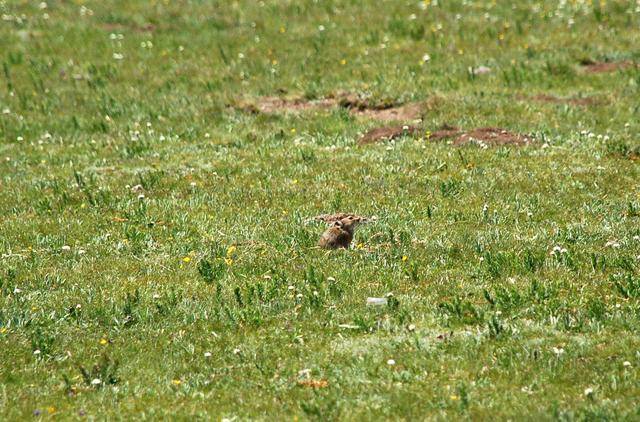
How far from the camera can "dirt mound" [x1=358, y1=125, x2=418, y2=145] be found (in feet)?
58.4

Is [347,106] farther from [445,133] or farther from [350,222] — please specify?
[350,222]

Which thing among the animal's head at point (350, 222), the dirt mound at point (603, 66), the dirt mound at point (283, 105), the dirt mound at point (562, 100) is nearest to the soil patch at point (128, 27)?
the dirt mound at point (283, 105)

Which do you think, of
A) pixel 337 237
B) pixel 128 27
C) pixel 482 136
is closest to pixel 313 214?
pixel 337 237

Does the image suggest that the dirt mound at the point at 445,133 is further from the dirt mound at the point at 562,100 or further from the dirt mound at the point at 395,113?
the dirt mound at the point at 562,100

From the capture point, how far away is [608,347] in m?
9.38

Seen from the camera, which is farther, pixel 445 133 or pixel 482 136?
pixel 445 133

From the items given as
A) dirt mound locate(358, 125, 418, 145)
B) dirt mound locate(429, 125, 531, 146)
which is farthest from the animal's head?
dirt mound locate(358, 125, 418, 145)

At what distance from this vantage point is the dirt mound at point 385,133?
17797 mm

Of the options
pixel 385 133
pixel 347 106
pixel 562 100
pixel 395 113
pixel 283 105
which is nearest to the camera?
pixel 385 133

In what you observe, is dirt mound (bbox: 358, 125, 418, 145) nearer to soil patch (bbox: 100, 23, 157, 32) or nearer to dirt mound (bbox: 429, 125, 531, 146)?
dirt mound (bbox: 429, 125, 531, 146)

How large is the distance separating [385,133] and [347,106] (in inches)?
87.7

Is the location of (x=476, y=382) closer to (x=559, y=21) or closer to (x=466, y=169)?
(x=466, y=169)

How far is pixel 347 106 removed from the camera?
65.8 feet

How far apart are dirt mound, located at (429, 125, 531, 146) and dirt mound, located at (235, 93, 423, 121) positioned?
46.5 inches
